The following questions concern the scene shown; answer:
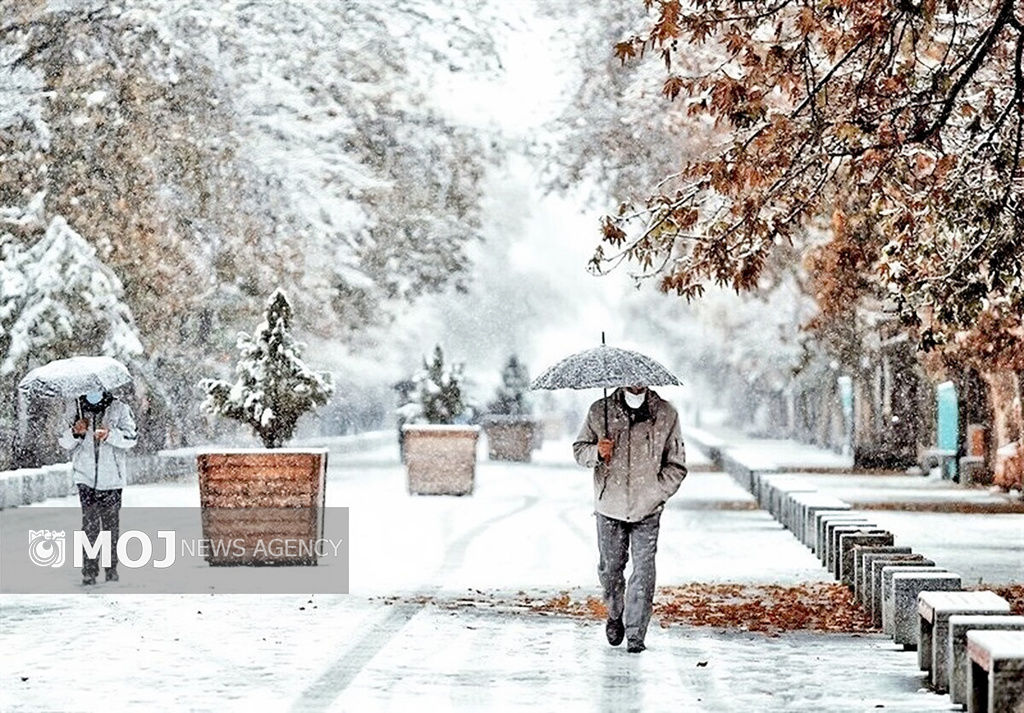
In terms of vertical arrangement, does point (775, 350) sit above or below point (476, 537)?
above

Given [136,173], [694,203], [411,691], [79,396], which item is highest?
[136,173]

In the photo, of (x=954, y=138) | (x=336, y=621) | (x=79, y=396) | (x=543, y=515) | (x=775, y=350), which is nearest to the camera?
(x=336, y=621)

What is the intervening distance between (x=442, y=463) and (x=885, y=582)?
64.2 ft

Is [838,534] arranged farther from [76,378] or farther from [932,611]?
[932,611]

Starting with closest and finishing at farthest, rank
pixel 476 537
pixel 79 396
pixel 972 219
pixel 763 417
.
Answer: pixel 972 219 → pixel 79 396 → pixel 476 537 → pixel 763 417

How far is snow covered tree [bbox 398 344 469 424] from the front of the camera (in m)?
43.2

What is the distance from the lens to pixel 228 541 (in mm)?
20672

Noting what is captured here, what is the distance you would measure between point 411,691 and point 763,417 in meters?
91.6

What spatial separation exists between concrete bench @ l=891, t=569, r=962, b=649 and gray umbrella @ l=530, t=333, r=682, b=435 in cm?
196

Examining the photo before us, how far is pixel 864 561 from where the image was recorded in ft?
55.0

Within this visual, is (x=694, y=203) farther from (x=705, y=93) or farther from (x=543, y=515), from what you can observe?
(x=543, y=515)

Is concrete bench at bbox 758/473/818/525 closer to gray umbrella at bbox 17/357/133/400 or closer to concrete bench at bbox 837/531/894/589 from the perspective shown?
concrete bench at bbox 837/531/894/589

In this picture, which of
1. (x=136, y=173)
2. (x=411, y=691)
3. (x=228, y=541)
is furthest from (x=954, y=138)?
(x=136, y=173)

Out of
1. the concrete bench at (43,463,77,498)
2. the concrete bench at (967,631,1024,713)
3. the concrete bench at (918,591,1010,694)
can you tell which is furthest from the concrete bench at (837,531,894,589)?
the concrete bench at (43,463,77,498)
